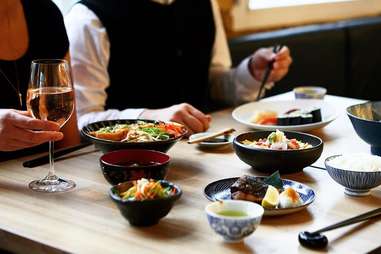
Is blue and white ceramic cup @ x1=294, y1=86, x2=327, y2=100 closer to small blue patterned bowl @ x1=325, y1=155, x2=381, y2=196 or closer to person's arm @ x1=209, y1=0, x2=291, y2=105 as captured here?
person's arm @ x1=209, y1=0, x2=291, y2=105

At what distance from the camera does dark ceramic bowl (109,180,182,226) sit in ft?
3.92

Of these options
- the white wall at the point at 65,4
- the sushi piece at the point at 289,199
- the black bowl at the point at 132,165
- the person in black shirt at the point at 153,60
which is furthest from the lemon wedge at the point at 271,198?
the white wall at the point at 65,4

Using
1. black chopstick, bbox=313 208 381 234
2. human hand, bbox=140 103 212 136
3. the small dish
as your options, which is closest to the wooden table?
black chopstick, bbox=313 208 381 234

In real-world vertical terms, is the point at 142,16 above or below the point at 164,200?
above

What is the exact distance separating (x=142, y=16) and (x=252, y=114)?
57 centimetres

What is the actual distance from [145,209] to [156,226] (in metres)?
0.05

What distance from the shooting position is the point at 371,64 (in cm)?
374

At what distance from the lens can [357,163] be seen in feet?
4.74

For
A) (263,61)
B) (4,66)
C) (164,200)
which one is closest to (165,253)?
(164,200)

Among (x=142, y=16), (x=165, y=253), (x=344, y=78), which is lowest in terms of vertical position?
(x=344, y=78)

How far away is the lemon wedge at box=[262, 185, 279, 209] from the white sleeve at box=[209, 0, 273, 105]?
3.97ft

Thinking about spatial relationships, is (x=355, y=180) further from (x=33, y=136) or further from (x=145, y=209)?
(x=33, y=136)

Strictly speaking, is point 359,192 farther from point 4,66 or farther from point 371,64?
point 371,64

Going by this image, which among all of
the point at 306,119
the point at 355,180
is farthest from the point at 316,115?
the point at 355,180
